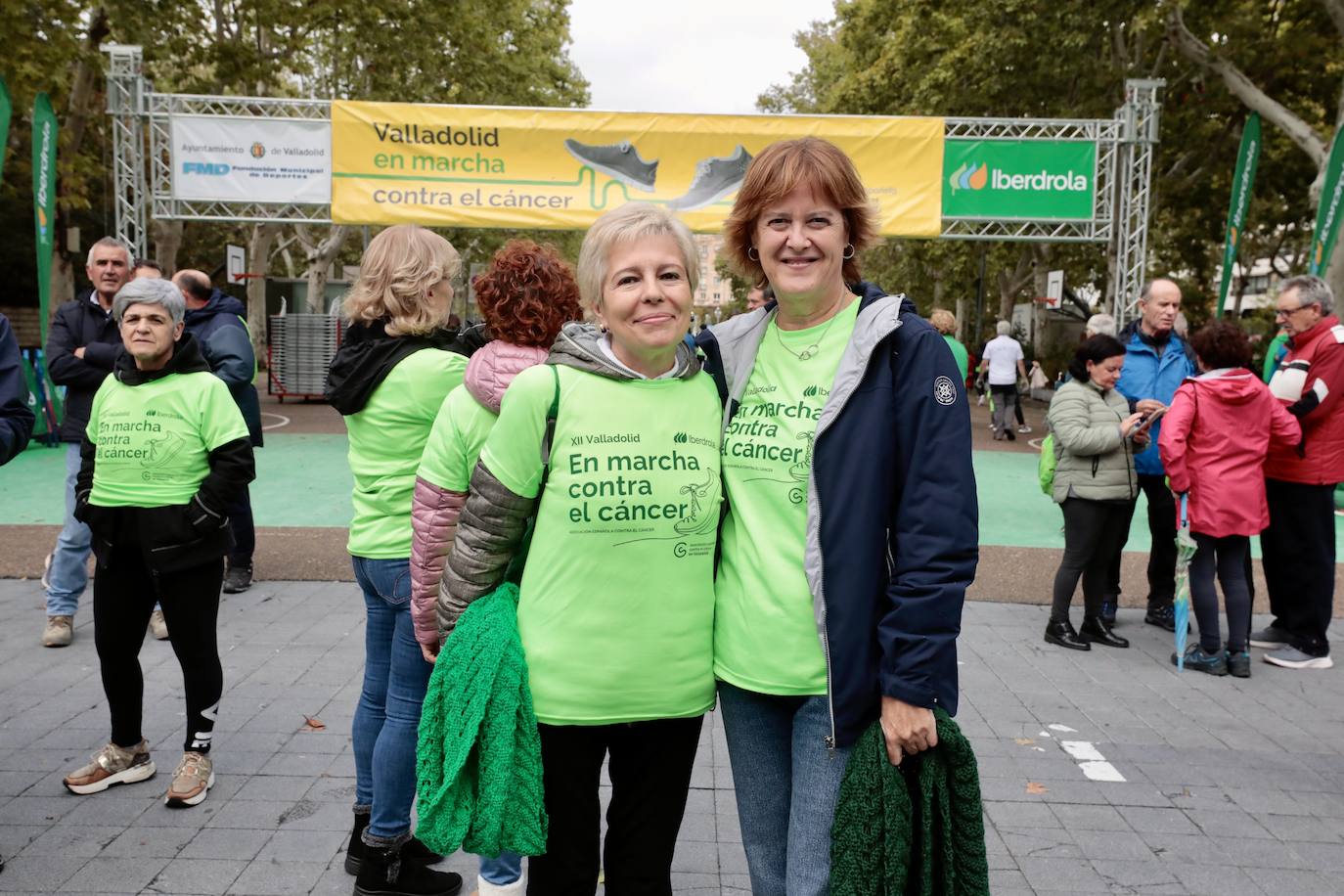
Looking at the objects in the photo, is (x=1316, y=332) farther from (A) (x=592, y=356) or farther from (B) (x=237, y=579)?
(B) (x=237, y=579)

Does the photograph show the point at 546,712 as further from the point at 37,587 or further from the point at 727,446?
the point at 37,587

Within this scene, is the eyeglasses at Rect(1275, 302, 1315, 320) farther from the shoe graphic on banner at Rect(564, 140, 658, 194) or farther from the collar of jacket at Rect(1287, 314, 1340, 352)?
the shoe graphic on banner at Rect(564, 140, 658, 194)

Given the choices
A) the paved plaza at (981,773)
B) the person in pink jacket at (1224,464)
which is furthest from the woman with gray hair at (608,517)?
the person in pink jacket at (1224,464)

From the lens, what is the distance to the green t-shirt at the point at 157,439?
3674 mm

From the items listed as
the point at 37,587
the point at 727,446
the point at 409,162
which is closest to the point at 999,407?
the point at 409,162

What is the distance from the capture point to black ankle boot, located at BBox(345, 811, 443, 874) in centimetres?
316

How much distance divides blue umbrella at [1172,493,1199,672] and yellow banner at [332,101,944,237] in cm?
772

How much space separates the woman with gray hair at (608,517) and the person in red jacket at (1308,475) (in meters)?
4.71

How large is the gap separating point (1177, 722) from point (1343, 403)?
85.1 inches

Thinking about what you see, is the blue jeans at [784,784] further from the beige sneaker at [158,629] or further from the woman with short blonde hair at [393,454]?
the beige sneaker at [158,629]

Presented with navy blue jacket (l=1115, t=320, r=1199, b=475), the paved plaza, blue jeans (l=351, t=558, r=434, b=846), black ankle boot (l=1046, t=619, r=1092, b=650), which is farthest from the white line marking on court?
blue jeans (l=351, t=558, r=434, b=846)

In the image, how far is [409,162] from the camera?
12578mm

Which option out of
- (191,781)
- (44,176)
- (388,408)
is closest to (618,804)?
(388,408)

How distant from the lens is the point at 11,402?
3.35 metres
